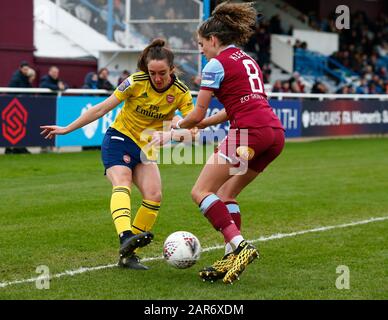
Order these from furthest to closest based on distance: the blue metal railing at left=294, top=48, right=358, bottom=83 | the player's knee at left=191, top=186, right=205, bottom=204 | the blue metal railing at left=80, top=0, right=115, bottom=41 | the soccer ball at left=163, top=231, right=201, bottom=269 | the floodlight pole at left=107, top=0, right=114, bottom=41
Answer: the blue metal railing at left=294, top=48, right=358, bottom=83 < the blue metal railing at left=80, top=0, right=115, bottom=41 < the floodlight pole at left=107, top=0, right=114, bottom=41 < the soccer ball at left=163, top=231, right=201, bottom=269 < the player's knee at left=191, top=186, right=205, bottom=204

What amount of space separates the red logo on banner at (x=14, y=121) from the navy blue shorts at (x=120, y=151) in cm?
919

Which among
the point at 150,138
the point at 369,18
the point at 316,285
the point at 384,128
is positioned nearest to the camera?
the point at 316,285

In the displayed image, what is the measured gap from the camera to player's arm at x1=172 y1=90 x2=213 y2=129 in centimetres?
637

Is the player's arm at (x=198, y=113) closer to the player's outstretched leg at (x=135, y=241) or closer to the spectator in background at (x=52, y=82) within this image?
the player's outstretched leg at (x=135, y=241)

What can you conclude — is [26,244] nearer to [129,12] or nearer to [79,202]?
[79,202]

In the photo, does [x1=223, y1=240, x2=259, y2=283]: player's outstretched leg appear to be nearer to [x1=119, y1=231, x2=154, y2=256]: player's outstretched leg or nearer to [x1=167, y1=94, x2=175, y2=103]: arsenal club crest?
[x1=119, y1=231, x2=154, y2=256]: player's outstretched leg

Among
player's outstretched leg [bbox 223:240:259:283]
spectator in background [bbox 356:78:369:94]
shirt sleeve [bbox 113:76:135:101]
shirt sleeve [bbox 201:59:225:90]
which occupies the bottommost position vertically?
spectator in background [bbox 356:78:369:94]

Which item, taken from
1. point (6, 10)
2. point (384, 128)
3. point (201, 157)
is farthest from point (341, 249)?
point (384, 128)

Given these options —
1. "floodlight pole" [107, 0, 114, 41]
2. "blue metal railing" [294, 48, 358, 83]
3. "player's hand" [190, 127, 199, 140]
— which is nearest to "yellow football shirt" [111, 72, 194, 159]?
"player's hand" [190, 127, 199, 140]

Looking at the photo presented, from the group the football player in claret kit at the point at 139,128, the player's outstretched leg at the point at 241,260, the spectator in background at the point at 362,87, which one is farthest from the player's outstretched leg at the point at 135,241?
the spectator in background at the point at 362,87

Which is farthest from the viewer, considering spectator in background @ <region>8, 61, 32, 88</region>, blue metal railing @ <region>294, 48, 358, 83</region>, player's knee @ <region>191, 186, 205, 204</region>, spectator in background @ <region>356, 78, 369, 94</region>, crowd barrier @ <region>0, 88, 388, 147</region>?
blue metal railing @ <region>294, 48, 358, 83</region>

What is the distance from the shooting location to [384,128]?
88.7 feet

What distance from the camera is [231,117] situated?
6.55 meters
